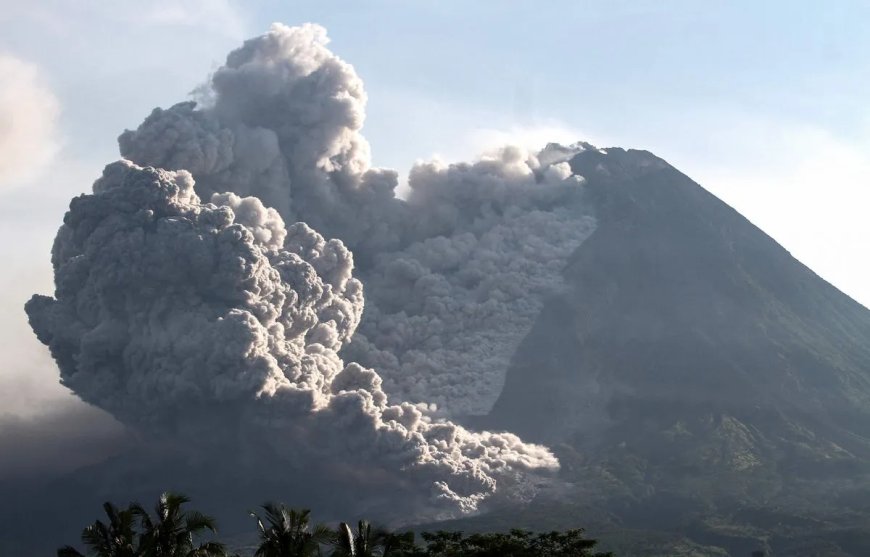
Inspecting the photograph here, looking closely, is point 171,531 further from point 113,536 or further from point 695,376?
point 695,376

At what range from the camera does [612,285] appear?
156 meters

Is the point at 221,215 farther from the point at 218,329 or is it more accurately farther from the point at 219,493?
the point at 219,493

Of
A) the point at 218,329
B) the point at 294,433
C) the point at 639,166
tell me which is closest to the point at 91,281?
the point at 218,329

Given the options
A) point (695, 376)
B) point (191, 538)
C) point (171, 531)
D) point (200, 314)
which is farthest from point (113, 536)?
point (695, 376)

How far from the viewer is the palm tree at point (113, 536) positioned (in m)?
30.1

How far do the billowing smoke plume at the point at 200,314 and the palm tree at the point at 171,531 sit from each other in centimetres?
5348

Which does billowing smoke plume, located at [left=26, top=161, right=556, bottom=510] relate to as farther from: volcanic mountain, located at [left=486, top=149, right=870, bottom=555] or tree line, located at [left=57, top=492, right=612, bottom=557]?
tree line, located at [left=57, top=492, right=612, bottom=557]

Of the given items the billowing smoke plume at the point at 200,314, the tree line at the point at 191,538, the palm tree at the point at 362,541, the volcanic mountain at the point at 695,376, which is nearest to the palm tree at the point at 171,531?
the tree line at the point at 191,538

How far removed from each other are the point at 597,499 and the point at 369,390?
110 feet

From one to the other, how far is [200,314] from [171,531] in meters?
57.1

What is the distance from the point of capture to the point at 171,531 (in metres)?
31.0

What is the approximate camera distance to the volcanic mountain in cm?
12212

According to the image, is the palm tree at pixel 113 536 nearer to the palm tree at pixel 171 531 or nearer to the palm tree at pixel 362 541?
the palm tree at pixel 171 531

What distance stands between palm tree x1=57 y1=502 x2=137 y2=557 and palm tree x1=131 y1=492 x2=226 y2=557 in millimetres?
288
